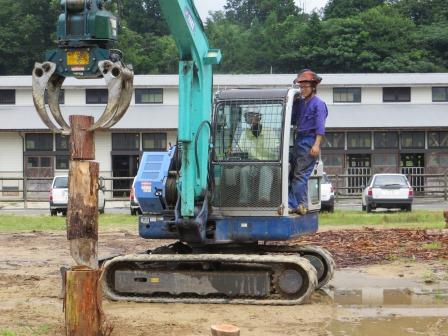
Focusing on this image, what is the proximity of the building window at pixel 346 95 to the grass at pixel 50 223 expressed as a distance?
25665 mm

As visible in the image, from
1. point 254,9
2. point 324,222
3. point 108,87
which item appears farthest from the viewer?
point 254,9

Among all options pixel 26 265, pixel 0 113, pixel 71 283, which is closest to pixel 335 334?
pixel 71 283

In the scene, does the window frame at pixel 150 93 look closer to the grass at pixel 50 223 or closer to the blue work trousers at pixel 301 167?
the grass at pixel 50 223

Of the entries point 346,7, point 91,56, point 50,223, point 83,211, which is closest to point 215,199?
point 83,211

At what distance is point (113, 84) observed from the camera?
806 cm

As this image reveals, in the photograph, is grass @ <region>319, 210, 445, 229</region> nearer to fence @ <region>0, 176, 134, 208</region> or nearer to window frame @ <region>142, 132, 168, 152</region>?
fence @ <region>0, 176, 134, 208</region>

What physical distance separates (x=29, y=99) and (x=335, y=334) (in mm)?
45206

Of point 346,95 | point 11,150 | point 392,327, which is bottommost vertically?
point 392,327

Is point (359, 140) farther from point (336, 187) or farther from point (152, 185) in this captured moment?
point (152, 185)

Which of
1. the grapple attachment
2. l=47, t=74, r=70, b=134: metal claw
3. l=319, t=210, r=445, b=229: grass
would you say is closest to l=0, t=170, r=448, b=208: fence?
l=319, t=210, r=445, b=229: grass

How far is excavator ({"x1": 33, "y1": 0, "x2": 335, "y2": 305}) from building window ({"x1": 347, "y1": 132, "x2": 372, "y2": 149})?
36.6m

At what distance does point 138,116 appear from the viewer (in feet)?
161

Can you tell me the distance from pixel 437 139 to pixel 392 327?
40.0m

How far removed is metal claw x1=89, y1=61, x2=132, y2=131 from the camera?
8.02m
